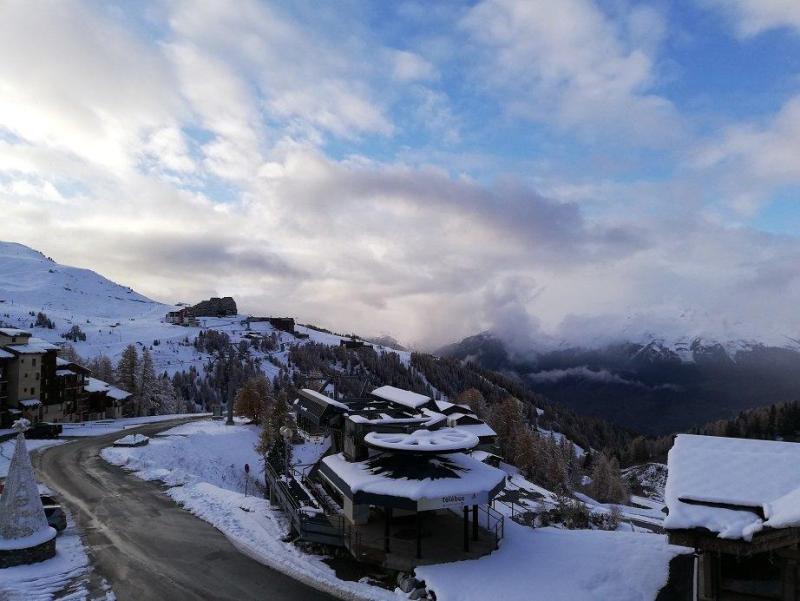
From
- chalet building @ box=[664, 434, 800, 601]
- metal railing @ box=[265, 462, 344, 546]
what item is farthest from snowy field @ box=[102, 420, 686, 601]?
chalet building @ box=[664, 434, 800, 601]

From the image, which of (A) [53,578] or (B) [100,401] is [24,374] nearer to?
(B) [100,401]

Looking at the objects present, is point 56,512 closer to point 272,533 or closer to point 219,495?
point 219,495

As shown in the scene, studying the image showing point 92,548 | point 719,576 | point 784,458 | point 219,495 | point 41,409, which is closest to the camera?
point 719,576

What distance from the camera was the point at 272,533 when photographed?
2517 cm

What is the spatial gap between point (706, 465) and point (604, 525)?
20.1 m

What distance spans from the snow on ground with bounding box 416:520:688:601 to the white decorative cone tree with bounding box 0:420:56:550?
15.6 meters

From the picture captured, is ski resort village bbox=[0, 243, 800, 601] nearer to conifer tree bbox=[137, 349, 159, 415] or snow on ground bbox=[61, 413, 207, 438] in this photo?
snow on ground bbox=[61, 413, 207, 438]

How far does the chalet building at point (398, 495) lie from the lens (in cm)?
2212

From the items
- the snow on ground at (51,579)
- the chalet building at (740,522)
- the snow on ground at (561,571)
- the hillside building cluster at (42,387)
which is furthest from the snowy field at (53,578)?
the hillside building cluster at (42,387)

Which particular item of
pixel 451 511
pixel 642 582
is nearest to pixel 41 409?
pixel 451 511

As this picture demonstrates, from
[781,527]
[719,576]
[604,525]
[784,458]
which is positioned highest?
[784,458]

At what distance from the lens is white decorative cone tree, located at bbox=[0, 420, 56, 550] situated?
20.2 meters

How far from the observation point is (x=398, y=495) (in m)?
21.7

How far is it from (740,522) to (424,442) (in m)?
13.7
